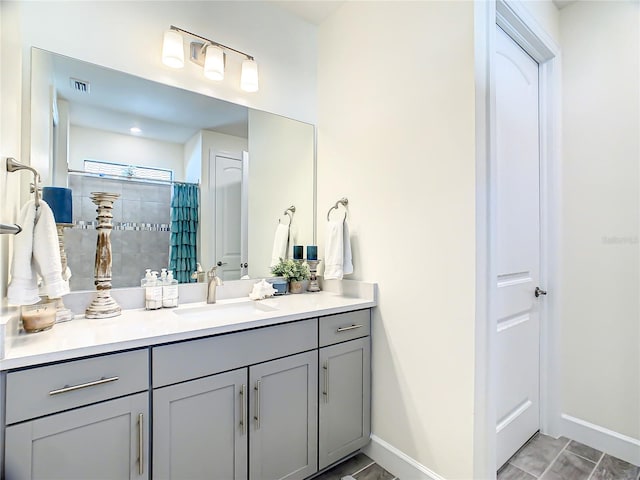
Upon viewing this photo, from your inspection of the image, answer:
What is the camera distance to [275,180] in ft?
7.32

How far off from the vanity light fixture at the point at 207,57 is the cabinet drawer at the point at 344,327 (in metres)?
1.45

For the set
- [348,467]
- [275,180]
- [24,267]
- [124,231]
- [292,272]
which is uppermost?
[275,180]

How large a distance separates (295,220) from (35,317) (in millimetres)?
1444

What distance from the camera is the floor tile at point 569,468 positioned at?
167 centimetres

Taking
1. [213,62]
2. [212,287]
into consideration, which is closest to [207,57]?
[213,62]

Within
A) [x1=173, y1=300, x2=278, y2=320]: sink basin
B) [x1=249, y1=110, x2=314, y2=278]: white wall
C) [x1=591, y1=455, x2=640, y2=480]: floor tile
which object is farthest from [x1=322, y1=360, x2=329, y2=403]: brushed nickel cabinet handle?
[x1=591, y1=455, x2=640, y2=480]: floor tile

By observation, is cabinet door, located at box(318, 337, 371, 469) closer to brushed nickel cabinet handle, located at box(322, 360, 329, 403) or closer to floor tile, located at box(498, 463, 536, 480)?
brushed nickel cabinet handle, located at box(322, 360, 329, 403)

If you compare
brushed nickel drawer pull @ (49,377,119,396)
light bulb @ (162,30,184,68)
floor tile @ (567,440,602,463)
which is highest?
light bulb @ (162,30,184,68)

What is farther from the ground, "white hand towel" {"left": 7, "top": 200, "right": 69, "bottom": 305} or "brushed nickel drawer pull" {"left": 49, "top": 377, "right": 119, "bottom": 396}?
"white hand towel" {"left": 7, "top": 200, "right": 69, "bottom": 305}

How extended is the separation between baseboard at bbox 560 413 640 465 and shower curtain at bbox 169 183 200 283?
239 centimetres

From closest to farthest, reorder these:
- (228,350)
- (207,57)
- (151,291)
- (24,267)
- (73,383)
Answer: (73,383)
(24,267)
(228,350)
(151,291)
(207,57)

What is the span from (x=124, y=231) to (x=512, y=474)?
232cm

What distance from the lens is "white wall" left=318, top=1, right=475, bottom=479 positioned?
57.8 inches

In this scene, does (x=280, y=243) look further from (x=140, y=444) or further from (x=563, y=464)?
(x=563, y=464)
